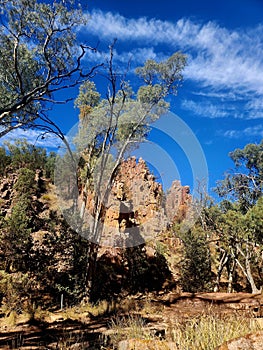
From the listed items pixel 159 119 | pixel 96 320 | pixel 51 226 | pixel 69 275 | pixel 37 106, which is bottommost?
pixel 96 320

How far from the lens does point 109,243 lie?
16.1 m

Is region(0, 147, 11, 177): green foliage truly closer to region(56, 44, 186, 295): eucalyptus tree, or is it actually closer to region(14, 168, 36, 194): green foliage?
region(14, 168, 36, 194): green foliage

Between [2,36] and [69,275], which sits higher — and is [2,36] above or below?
above

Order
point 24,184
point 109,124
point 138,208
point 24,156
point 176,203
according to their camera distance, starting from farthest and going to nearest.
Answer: point 24,156, point 176,203, point 138,208, point 24,184, point 109,124

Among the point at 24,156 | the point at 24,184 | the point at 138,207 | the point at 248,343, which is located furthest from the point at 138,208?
the point at 248,343

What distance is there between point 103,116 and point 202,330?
9527 mm

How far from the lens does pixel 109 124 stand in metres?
11.3

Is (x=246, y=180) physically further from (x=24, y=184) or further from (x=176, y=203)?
(x=24, y=184)

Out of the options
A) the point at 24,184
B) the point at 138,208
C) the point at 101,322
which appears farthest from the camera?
the point at 138,208

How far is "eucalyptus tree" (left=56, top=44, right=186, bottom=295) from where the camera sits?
1094 centimetres

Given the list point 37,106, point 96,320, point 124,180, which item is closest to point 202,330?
point 96,320

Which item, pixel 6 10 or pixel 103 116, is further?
pixel 103 116

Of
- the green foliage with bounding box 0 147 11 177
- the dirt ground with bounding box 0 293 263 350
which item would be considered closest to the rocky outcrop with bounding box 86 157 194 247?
the dirt ground with bounding box 0 293 263 350

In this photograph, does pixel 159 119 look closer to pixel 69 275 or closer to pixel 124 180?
pixel 69 275
